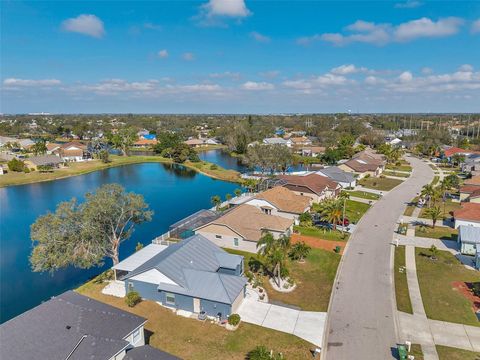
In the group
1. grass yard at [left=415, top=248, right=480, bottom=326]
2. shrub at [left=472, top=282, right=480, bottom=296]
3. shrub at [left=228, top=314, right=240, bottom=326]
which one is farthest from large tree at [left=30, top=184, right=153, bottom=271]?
shrub at [left=472, top=282, right=480, bottom=296]

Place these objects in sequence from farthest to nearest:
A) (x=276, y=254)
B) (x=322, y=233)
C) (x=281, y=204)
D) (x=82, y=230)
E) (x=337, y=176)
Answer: (x=337, y=176)
(x=281, y=204)
(x=322, y=233)
(x=82, y=230)
(x=276, y=254)

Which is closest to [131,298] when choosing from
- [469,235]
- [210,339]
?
[210,339]

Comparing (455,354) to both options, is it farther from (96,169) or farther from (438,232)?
(96,169)

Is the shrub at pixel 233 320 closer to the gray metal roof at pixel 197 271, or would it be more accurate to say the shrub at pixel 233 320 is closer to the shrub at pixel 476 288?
the gray metal roof at pixel 197 271

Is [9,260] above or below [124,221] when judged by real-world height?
below

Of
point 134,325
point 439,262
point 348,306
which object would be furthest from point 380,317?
point 134,325

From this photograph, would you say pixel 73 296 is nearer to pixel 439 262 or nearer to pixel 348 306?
pixel 348 306
